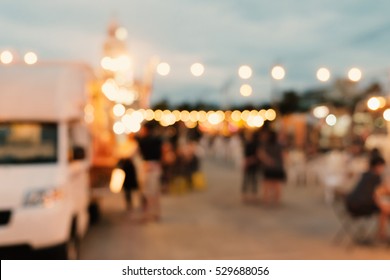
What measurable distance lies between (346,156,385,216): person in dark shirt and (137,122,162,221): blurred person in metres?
3.45

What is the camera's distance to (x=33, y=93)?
7703 mm

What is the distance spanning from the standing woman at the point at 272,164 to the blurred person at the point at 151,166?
9.65 feet

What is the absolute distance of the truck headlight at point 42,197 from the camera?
6977mm

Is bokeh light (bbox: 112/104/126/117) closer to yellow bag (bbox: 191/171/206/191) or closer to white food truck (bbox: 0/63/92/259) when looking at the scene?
yellow bag (bbox: 191/171/206/191)

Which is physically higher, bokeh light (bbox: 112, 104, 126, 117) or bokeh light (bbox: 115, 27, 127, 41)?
bokeh light (bbox: 115, 27, 127, 41)

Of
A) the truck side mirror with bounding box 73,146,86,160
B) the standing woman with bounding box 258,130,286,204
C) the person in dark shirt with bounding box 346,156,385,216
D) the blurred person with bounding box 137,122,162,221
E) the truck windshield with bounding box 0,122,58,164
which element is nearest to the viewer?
the truck windshield with bounding box 0,122,58,164

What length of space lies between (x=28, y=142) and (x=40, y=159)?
13.4 inches

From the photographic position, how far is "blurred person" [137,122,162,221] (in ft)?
35.8

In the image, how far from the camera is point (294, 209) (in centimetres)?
1255

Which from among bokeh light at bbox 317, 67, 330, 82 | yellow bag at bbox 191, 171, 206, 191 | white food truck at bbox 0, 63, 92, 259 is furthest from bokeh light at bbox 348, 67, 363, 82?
white food truck at bbox 0, 63, 92, 259

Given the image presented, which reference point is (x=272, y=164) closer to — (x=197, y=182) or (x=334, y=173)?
(x=334, y=173)

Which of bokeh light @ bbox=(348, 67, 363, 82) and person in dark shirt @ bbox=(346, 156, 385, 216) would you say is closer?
person in dark shirt @ bbox=(346, 156, 385, 216)

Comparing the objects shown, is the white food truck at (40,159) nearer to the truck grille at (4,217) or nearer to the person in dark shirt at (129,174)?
the truck grille at (4,217)

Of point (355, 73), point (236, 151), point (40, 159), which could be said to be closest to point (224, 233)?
point (40, 159)
